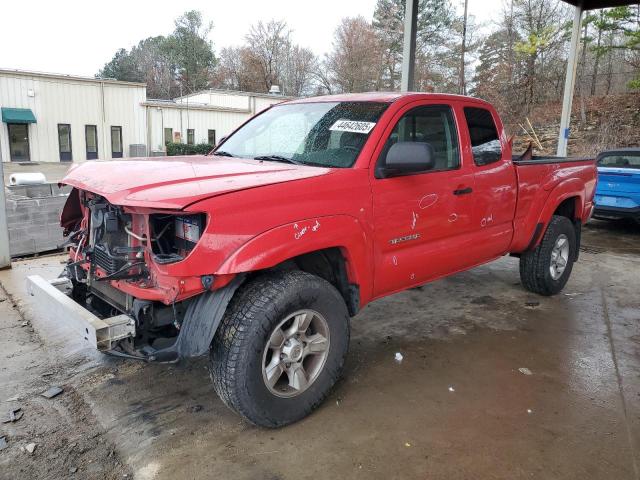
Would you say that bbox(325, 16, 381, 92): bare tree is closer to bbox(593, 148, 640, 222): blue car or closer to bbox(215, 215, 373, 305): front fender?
bbox(593, 148, 640, 222): blue car

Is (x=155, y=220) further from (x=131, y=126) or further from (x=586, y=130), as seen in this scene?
(x=131, y=126)

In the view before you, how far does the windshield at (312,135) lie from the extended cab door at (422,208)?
0.62 ft

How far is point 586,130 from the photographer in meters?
23.1

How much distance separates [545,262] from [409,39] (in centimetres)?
458

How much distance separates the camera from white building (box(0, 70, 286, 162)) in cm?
2503

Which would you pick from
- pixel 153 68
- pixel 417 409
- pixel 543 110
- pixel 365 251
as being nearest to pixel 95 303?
pixel 365 251

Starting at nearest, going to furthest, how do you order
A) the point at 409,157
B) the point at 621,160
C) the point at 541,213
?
the point at 409,157, the point at 541,213, the point at 621,160

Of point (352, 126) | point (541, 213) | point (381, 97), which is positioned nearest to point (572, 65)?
point (541, 213)

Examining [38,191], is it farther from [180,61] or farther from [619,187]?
[180,61]

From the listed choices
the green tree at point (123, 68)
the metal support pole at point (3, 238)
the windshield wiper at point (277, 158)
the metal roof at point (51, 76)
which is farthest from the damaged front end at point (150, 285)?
the green tree at point (123, 68)

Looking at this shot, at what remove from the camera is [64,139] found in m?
26.8

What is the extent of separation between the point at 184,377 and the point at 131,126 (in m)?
27.6

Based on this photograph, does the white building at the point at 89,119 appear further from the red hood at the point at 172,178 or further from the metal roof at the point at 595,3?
the red hood at the point at 172,178

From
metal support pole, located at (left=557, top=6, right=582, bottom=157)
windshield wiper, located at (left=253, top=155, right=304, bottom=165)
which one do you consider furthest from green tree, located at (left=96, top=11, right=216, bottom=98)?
windshield wiper, located at (left=253, top=155, right=304, bottom=165)
